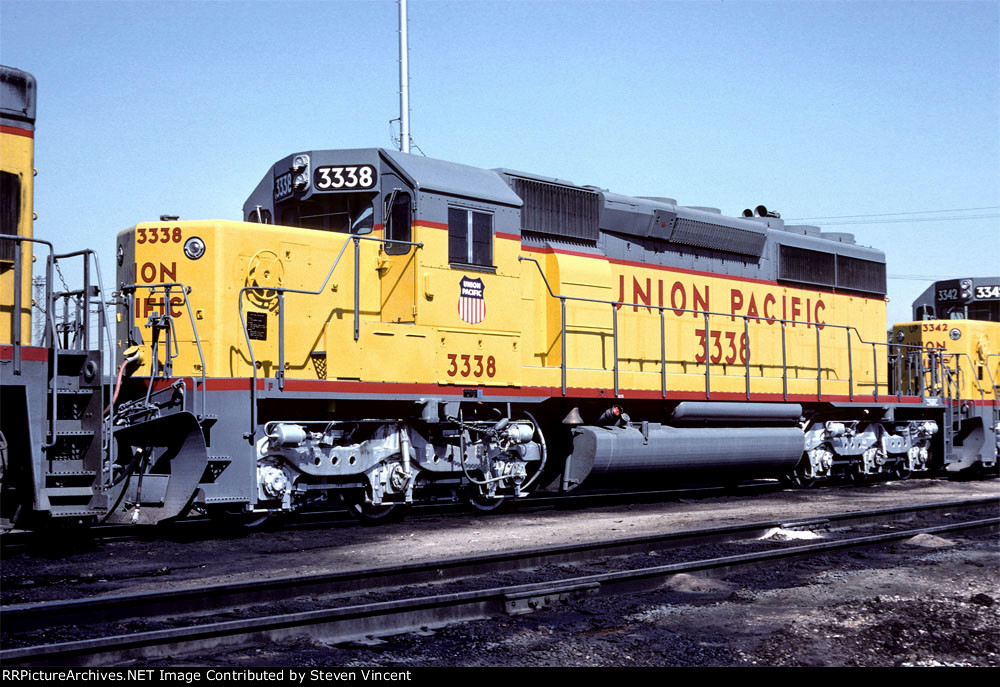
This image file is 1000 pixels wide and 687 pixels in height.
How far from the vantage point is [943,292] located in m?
19.2

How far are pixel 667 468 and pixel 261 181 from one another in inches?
233

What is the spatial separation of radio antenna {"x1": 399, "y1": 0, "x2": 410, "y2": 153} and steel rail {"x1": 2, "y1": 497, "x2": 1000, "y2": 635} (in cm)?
1349

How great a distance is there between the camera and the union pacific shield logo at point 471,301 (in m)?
10.1

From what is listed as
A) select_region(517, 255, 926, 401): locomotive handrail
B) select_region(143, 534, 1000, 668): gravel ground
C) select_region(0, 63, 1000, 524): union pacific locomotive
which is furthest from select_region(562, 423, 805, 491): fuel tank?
select_region(143, 534, 1000, 668): gravel ground

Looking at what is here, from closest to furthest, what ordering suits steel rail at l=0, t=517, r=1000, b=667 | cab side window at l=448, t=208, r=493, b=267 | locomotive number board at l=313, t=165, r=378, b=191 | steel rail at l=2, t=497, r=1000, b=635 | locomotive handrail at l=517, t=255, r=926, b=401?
steel rail at l=0, t=517, r=1000, b=667, steel rail at l=2, t=497, r=1000, b=635, locomotive number board at l=313, t=165, r=378, b=191, cab side window at l=448, t=208, r=493, b=267, locomotive handrail at l=517, t=255, r=926, b=401

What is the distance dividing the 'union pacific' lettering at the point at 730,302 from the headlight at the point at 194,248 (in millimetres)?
5047

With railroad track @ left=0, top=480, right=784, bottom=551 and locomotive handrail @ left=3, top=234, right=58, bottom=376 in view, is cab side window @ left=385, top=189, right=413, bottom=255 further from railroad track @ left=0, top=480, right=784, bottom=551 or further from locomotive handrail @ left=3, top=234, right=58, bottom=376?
locomotive handrail @ left=3, top=234, right=58, bottom=376

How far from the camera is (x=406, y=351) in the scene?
9.64 metres

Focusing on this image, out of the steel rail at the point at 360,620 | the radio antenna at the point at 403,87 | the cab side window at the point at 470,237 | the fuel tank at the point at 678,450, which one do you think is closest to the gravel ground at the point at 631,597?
the steel rail at the point at 360,620

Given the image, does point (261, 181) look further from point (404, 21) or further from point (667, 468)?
point (404, 21)

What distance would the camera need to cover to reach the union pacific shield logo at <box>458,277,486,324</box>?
396 inches

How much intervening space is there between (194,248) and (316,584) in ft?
12.5

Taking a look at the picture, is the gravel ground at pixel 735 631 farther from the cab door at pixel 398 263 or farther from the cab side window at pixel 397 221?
the cab side window at pixel 397 221

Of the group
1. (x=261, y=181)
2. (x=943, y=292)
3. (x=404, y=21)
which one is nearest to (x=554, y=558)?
(x=261, y=181)
